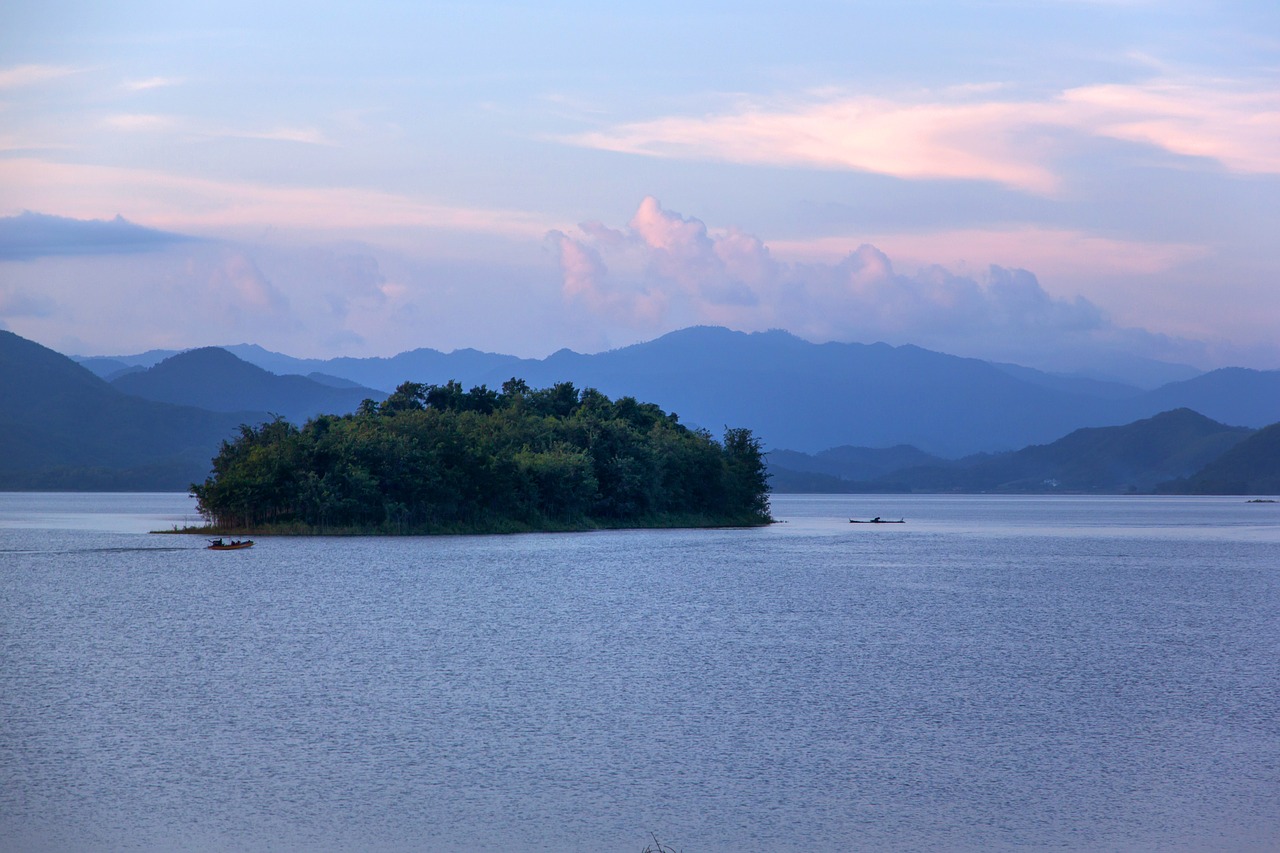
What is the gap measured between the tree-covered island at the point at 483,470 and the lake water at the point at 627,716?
2728cm

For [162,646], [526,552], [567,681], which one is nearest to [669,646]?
[567,681]

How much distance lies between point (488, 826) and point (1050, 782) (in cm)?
888

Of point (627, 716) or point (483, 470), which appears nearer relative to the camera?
point (627, 716)

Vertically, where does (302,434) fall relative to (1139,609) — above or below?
above

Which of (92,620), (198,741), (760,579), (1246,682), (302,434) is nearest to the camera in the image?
(198,741)

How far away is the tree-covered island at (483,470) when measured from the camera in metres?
82.4

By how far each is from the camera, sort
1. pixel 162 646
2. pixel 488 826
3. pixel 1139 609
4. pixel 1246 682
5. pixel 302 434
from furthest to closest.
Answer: pixel 302 434 < pixel 1139 609 < pixel 162 646 < pixel 1246 682 < pixel 488 826

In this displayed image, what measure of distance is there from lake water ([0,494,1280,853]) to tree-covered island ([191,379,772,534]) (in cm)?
2728

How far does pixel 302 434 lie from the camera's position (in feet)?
275

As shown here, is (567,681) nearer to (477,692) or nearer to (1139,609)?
(477,692)

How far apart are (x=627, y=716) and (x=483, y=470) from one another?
66572 millimetres

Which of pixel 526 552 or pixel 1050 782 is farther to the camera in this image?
pixel 526 552

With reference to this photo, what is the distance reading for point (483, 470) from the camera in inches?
3558

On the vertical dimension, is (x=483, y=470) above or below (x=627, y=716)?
above
